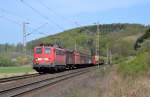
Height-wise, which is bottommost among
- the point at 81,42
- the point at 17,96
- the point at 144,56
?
the point at 17,96

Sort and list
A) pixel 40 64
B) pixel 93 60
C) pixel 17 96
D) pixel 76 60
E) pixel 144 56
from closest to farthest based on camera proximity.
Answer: pixel 17 96 < pixel 144 56 < pixel 40 64 < pixel 76 60 < pixel 93 60

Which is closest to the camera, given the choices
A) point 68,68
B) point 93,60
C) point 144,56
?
point 144,56

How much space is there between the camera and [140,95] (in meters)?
14.9

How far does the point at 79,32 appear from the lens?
144m

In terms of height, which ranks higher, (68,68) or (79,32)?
(79,32)

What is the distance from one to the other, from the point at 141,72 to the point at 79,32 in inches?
4509

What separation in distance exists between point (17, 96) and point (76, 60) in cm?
5182

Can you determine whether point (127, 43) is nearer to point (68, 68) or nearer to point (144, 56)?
point (68, 68)

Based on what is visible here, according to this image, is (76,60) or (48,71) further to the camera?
(76,60)

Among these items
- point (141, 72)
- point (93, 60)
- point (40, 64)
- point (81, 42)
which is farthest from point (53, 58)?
point (81, 42)

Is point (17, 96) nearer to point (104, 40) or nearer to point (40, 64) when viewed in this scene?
point (40, 64)

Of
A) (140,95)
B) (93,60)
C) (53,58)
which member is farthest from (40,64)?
(93,60)

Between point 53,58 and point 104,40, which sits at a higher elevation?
point 104,40

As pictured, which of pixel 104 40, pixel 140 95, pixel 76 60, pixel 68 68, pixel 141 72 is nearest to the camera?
pixel 140 95
